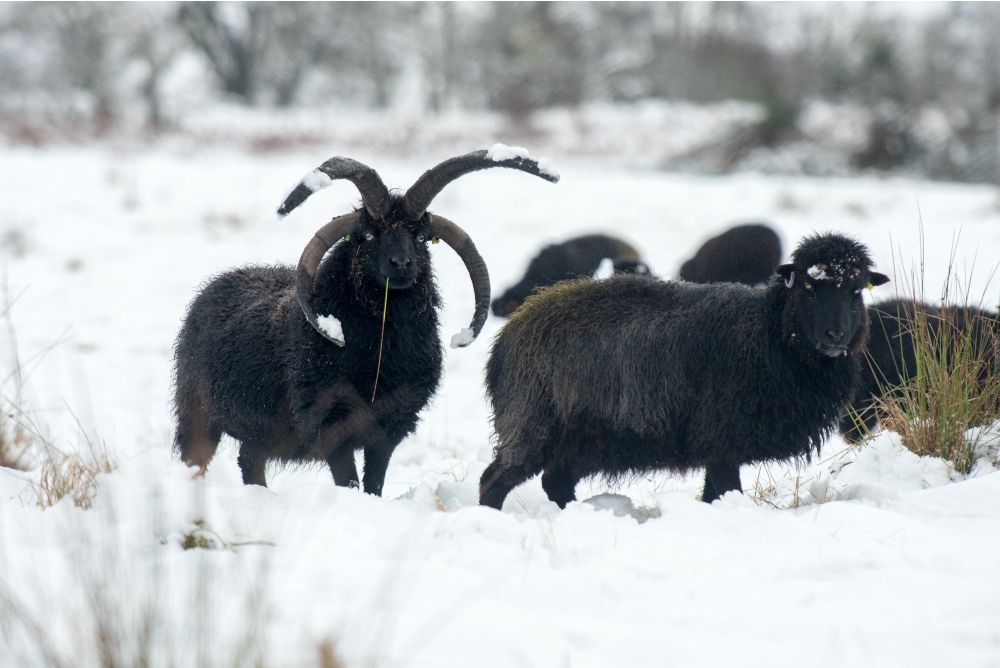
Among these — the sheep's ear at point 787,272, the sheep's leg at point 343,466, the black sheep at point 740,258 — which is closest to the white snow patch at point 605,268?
the black sheep at point 740,258

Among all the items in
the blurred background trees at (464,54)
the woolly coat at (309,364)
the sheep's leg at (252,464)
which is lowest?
the sheep's leg at (252,464)

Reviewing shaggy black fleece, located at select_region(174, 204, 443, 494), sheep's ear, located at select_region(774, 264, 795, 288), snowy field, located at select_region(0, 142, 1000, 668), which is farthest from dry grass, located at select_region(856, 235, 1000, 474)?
shaggy black fleece, located at select_region(174, 204, 443, 494)

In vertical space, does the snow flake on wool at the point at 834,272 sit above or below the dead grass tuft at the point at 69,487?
above

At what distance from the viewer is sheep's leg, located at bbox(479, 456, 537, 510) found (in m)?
5.00

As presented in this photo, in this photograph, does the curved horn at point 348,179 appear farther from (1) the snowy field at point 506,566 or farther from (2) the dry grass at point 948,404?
(2) the dry grass at point 948,404

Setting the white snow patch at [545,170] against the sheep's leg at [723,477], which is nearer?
the sheep's leg at [723,477]

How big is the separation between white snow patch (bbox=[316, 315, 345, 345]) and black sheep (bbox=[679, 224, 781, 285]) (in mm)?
4024

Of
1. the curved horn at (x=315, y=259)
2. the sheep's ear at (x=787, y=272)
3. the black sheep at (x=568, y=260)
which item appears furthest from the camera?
the black sheep at (x=568, y=260)

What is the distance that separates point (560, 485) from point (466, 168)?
6.40 ft

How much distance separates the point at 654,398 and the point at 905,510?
1314 mm

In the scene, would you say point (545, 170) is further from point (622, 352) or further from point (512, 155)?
point (622, 352)

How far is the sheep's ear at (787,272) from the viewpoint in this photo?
5027mm

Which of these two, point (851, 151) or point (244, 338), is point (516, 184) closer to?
point (851, 151)

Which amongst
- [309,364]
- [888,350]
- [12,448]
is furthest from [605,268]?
[12,448]
